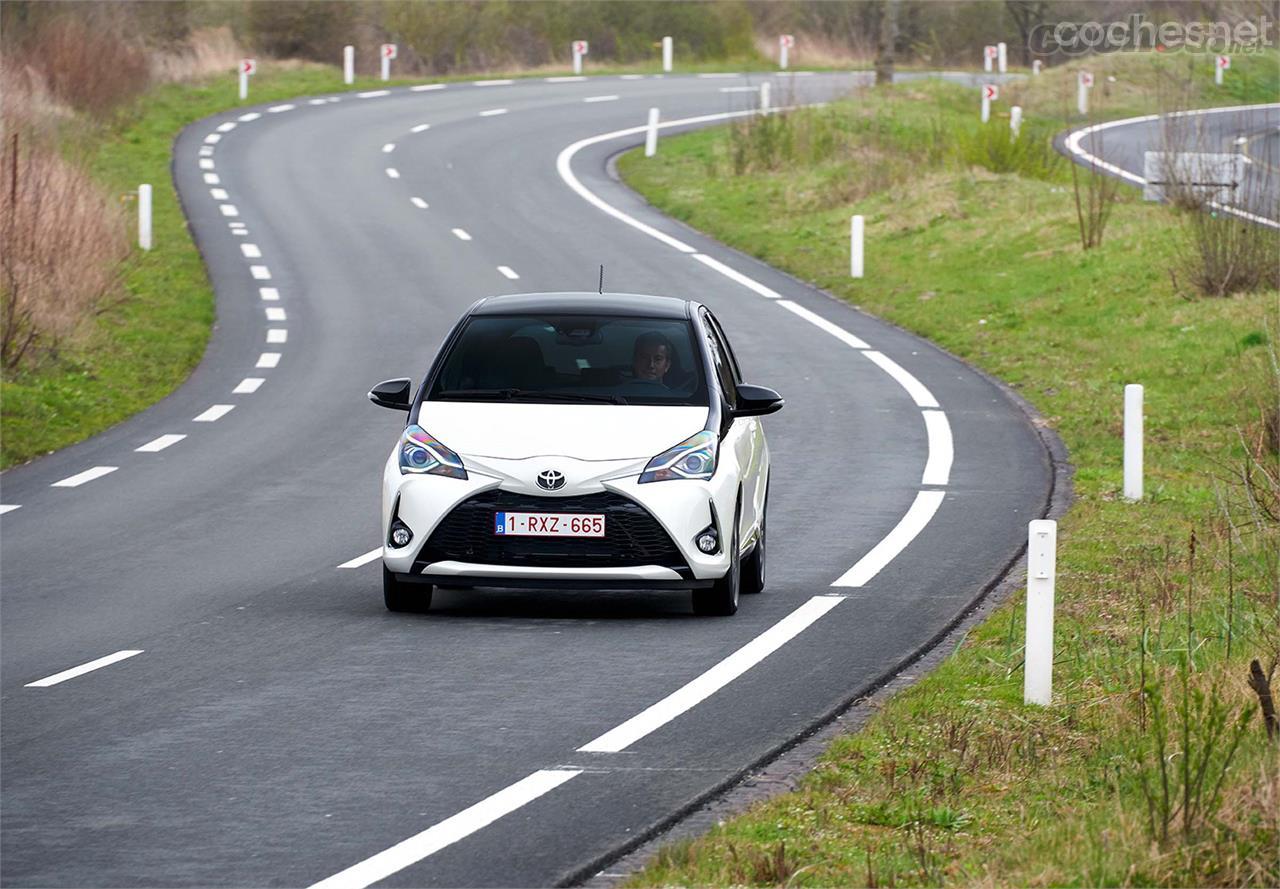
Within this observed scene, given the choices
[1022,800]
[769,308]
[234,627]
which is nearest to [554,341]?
[234,627]

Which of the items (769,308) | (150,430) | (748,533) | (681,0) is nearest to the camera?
(748,533)

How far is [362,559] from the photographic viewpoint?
14.0 m

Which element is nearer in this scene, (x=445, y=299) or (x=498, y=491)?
(x=498, y=491)

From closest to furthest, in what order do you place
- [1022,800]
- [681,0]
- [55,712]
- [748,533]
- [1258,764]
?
[1258,764]
[1022,800]
[55,712]
[748,533]
[681,0]

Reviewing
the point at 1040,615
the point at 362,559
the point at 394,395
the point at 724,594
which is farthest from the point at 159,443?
the point at 1040,615

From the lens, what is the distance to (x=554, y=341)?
12.7 meters

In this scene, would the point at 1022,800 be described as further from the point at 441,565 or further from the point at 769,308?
the point at 769,308

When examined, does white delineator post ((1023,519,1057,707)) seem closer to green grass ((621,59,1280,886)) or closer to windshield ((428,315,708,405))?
green grass ((621,59,1280,886))

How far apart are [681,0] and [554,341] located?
62.6 m

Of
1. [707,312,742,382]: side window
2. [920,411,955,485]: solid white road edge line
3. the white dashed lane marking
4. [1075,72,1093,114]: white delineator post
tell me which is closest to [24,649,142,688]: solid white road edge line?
[707,312,742,382]: side window

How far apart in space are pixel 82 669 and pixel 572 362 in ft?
11.2

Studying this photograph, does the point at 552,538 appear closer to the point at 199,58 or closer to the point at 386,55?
the point at 199,58

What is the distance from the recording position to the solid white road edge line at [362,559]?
13.8 meters

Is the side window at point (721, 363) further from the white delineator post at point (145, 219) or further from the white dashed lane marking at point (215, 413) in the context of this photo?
the white delineator post at point (145, 219)
